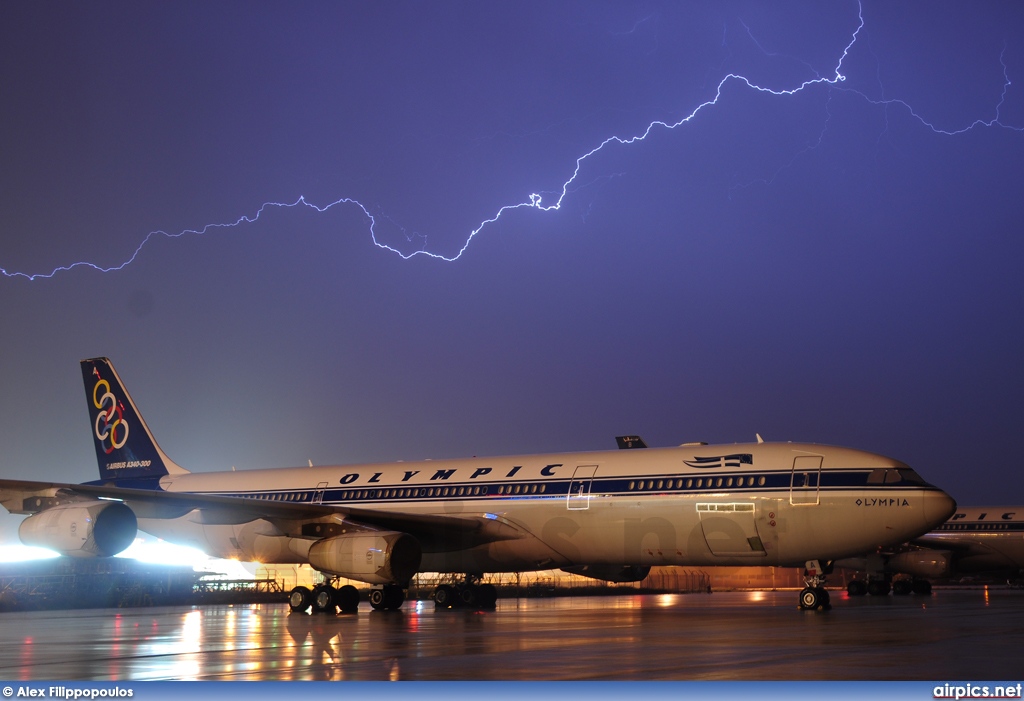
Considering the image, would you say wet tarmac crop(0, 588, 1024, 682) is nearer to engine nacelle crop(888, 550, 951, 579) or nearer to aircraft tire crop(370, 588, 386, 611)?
aircraft tire crop(370, 588, 386, 611)

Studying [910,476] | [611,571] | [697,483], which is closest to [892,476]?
[910,476]

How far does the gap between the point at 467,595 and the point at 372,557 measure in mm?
7191

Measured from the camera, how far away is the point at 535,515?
88.7ft

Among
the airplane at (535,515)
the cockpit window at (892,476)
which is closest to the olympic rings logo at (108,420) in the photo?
the airplane at (535,515)

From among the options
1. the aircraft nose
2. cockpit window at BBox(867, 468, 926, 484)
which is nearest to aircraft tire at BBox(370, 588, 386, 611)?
cockpit window at BBox(867, 468, 926, 484)

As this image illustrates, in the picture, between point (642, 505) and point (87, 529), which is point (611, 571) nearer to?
point (642, 505)

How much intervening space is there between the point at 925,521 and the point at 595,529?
7596 mm

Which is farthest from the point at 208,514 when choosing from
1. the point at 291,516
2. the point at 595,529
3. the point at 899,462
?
the point at 899,462

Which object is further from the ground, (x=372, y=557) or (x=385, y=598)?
(x=372, y=557)

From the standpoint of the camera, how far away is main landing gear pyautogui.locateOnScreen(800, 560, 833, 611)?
2439cm

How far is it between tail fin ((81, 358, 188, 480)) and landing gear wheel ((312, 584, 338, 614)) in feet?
33.8

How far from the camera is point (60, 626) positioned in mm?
24000

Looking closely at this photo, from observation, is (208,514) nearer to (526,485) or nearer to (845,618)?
(526,485)

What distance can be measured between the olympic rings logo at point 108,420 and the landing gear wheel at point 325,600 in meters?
12.1
